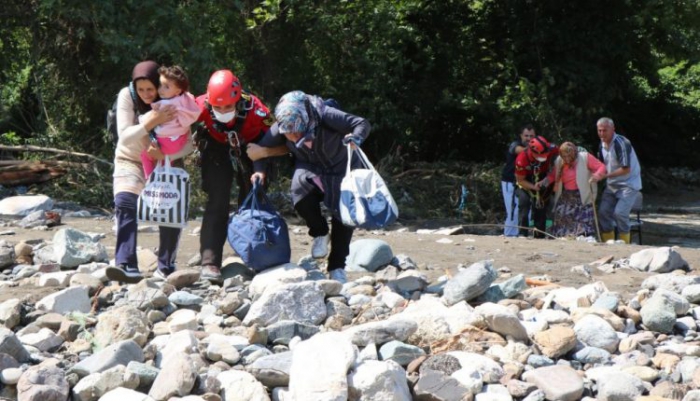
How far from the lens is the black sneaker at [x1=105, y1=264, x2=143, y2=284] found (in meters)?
6.28

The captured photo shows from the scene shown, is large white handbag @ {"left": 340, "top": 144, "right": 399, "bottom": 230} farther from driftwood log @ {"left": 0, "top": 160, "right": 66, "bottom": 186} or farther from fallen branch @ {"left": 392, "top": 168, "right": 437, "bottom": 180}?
fallen branch @ {"left": 392, "top": 168, "right": 437, "bottom": 180}

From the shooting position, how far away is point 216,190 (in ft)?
22.0

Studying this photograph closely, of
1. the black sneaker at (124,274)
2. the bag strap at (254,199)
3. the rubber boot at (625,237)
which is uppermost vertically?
the bag strap at (254,199)

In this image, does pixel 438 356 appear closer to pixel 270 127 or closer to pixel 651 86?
pixel 270 127

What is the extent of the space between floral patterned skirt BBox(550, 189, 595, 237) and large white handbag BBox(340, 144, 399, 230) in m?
4.88

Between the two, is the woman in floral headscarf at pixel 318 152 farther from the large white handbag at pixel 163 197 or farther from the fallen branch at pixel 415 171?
the fallen branch at pixel 415 171

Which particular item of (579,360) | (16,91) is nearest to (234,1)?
(16,91)

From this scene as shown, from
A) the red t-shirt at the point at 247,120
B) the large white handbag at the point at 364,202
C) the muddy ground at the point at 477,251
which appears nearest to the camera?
the large white handbag at the point at 364,202

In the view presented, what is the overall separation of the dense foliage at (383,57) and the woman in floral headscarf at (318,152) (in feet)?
20.6

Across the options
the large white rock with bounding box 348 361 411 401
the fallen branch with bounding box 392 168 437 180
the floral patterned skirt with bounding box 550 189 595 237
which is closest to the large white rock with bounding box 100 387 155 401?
the large white rock with bounding box 348 361 411 401

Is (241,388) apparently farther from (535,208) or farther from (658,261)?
(535,208)

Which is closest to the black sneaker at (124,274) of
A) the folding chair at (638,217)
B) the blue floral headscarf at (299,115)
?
the blue floral headscarf at (299,115)

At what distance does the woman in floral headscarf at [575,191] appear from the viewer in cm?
1062

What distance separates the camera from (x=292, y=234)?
974 centimetres
